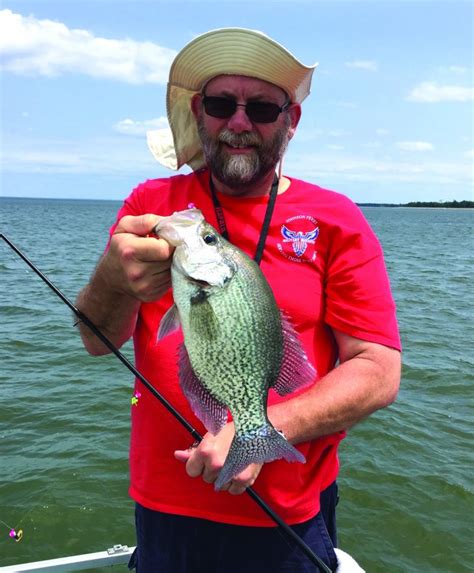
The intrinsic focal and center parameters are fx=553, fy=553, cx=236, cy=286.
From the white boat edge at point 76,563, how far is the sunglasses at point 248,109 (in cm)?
318

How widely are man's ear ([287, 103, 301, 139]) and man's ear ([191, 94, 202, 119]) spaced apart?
1.65ft

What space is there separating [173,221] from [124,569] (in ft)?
14.5

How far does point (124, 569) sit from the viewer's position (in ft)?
17.5

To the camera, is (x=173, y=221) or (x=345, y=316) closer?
(x=173, y=221)

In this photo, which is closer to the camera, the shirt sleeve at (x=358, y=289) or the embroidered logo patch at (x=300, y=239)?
the shirt sleeve at (x=358, y=289)

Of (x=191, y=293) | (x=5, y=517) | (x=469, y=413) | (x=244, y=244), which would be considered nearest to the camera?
(x=191, y=293)

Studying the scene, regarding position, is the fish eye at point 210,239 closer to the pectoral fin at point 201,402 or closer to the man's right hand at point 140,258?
the man's right hand at point 140,258

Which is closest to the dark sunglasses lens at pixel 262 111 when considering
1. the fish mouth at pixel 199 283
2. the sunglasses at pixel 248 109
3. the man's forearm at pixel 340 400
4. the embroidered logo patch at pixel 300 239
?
the sunglasses at pixel 248 109

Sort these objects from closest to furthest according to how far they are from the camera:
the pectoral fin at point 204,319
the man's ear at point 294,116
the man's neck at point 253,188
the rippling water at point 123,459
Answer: the pectoral fin at point 204,319 < the man's neck at point 253,188 < the man's ear at point 294,116 < the rippling water at point 123,459

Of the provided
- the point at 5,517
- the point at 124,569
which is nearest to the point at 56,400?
the point at 5,517

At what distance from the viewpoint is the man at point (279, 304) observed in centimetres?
257

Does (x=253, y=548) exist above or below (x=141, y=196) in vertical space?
below

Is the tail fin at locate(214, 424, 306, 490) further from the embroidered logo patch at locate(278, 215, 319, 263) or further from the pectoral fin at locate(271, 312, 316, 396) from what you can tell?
the embroidered logo patch at locate(278, 215, 319, 263)

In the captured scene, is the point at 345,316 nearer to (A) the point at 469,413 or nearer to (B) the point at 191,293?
(B) the point at 191,293
